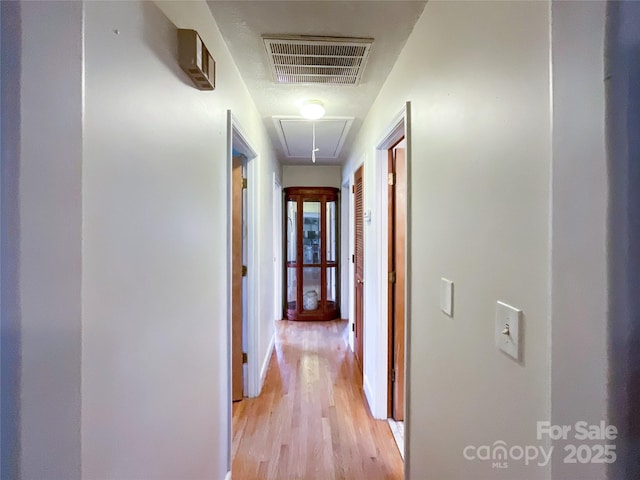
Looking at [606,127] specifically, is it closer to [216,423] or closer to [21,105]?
[21,105]

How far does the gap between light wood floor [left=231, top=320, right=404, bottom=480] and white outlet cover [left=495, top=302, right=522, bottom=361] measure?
143 cm

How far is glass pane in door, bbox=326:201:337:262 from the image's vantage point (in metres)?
4.67

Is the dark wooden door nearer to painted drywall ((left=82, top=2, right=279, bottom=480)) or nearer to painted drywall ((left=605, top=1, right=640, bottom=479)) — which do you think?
painted drywall ((left=82, top=2, right=279, bottom=480))

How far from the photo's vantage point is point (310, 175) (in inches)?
189

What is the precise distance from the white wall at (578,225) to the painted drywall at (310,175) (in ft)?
13.9

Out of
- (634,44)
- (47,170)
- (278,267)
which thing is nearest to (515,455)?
(634,44)

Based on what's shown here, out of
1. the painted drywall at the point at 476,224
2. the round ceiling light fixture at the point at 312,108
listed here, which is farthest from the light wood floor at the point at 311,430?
the round ceiling light fixture at the point at 312,108

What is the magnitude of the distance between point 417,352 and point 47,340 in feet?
4.02

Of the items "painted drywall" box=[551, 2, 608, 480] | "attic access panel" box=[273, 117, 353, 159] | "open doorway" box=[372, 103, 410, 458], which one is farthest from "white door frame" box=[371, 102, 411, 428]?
"painted drywall" box=[551, 2, 608, 480]

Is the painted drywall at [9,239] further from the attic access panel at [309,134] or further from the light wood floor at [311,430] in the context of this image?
the attic access panel at [309,134]

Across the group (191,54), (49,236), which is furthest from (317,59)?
(49,236)

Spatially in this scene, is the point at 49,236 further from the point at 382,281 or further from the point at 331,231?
the point at 331,231

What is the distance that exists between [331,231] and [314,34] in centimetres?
335

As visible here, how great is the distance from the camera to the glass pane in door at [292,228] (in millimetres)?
4645
